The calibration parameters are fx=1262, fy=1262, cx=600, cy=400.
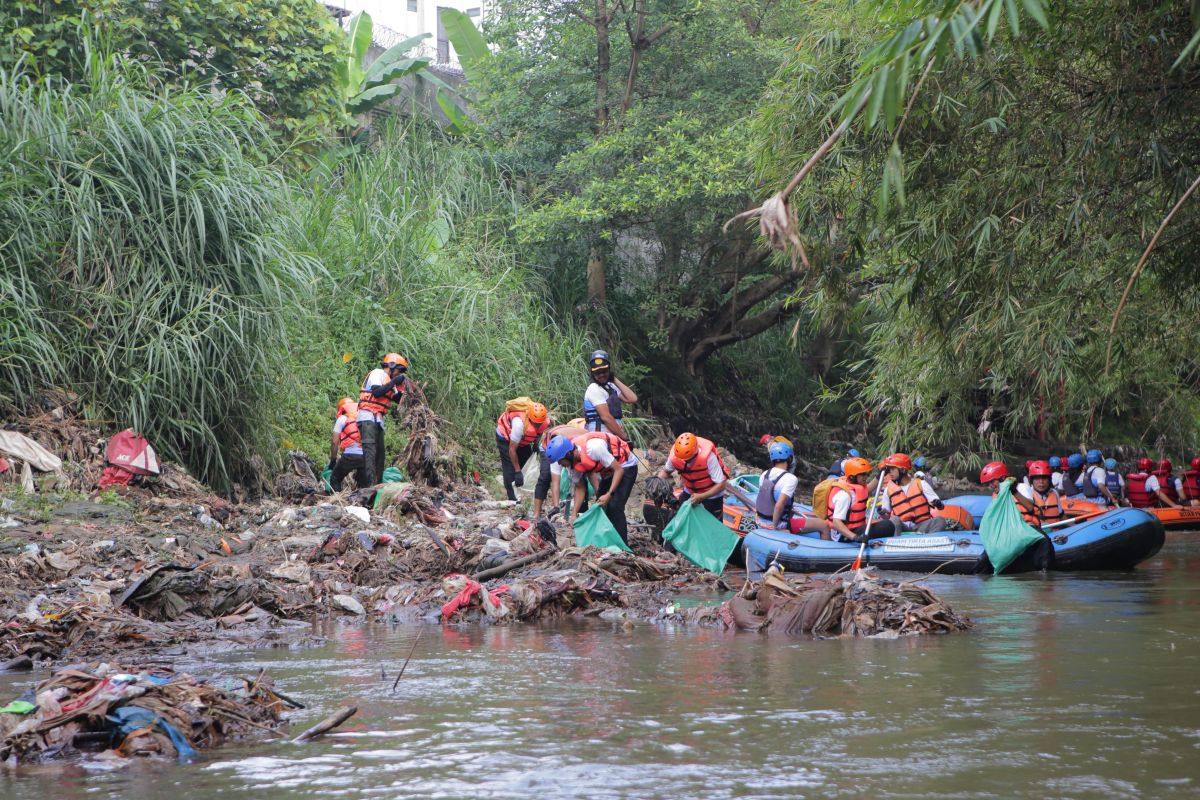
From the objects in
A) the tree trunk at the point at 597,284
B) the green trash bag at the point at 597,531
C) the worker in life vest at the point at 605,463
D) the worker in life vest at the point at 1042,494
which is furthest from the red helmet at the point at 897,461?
the tree trunk at the point at 597,284

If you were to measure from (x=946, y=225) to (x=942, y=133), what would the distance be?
0.67 metres

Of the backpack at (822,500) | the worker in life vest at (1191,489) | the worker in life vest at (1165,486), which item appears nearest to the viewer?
the backpack at (822,500)

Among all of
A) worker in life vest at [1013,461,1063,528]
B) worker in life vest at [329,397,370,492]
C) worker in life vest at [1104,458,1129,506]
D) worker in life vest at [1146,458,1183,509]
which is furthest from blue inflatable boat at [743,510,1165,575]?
worker in life vest at [1146,458,1183,509]

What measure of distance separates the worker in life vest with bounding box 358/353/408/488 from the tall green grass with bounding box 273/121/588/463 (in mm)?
1544

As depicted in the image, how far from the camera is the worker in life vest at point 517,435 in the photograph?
14.6 m

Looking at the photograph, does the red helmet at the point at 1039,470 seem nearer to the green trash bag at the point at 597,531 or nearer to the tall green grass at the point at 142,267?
the green trash bag at the point at 597,531

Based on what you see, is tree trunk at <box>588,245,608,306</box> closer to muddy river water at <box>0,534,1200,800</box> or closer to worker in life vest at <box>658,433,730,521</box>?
worker in life vest at <box>658,433,730,521</box>

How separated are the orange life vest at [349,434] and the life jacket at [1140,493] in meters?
12.3

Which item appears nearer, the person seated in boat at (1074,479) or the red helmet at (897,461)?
the red helmet at (897,461)

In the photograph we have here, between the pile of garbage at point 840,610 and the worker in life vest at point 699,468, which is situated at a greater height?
the worker in life vest at point 699,468

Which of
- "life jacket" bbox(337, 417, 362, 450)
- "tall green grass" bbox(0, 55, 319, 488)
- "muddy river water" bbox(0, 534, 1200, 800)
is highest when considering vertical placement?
"tall green grass" bbox(0, 55, 319, 488)

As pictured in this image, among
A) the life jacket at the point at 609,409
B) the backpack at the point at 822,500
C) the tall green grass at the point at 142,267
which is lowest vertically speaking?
the backpack at the point at 822,500

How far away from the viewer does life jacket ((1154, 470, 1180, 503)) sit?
20156 millimetres

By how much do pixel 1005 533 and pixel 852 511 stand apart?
1437 millimetres
